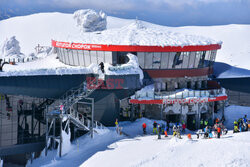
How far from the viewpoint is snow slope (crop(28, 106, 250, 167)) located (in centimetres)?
3172

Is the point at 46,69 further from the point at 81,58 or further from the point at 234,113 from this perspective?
the point at 234,113

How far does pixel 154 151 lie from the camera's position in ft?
108

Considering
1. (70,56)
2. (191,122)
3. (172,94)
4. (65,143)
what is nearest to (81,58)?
(70,56)

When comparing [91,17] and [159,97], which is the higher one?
[91,17]

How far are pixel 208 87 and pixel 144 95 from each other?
44.5 feet

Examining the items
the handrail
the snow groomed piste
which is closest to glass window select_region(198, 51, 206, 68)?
the snow groomed piste

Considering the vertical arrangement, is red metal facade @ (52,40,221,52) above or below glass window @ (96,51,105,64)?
above

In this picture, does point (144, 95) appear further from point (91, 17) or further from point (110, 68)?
point (91, 17)

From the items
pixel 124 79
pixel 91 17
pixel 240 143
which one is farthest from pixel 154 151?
pixel 91 17

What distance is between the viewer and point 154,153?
32.5m

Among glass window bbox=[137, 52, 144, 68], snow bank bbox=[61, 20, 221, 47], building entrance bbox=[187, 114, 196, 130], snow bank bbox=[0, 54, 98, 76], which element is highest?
snow bank bbox=[61, 20, 221, 47]

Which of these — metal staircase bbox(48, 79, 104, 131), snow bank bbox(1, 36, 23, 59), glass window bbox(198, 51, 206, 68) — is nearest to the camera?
metal staircase bbox(48, 79, 104, 131)

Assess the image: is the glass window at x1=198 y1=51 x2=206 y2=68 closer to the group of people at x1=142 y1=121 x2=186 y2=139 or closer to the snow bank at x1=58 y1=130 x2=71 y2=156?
the group of people at x1=142 y1=121 x2=186 y2=139

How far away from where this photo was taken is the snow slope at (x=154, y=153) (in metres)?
31.7
